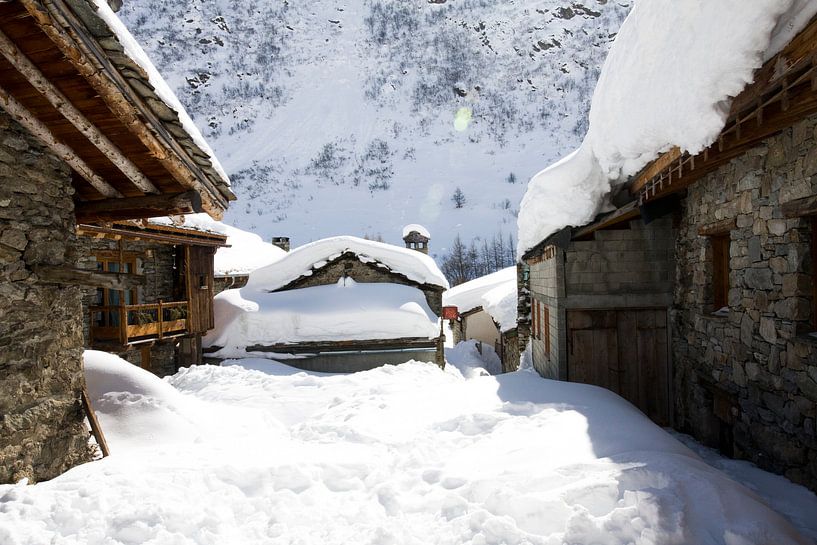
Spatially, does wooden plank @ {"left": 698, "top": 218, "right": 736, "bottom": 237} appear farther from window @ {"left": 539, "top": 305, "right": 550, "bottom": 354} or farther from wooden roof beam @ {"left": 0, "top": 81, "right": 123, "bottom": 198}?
wooden roof beam @ {"left": 0, "top": 81, "right": 123, "bottom": 198}

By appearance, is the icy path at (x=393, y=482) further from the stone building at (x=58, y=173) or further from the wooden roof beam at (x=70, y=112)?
the wooden roof beam at (x=70, y=112)

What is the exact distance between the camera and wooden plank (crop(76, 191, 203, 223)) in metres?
4.57

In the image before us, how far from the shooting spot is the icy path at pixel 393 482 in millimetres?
3033

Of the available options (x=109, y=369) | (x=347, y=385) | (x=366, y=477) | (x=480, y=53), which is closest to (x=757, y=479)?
(x=366, y=477)

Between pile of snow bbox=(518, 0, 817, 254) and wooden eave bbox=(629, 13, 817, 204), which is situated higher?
pile of snow bbox=(518, 0, 817, 254)

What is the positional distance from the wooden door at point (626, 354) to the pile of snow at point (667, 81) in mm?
1990

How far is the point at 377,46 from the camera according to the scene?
8888 cm

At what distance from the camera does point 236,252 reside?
18875mm

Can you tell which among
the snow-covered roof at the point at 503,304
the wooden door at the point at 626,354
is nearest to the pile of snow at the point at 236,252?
the snow-covered roof at the point at 503,304

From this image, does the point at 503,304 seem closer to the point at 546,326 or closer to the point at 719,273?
the point at 546,326

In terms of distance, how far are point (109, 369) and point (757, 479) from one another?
7509 millimetres

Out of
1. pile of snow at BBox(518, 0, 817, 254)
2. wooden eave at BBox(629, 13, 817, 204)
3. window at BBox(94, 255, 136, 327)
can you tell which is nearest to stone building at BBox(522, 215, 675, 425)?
pile of snow at BBox(518, 0, 817, 254)

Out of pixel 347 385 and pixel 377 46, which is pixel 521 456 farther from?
pixel 377 46

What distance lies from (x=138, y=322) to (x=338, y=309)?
5149 mm
